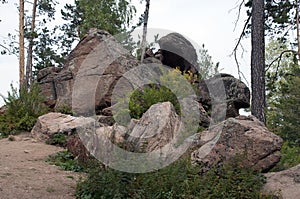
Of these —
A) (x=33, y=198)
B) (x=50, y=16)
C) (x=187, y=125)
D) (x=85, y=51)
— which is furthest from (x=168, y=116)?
(x=50, y=16)

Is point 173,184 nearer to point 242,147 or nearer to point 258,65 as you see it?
point 242,147

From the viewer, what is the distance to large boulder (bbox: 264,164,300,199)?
4.65 m

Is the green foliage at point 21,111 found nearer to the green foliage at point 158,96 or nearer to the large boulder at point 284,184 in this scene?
the green foliage at point 158,96

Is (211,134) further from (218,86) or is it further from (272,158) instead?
(218,86)

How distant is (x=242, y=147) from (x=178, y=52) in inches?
397

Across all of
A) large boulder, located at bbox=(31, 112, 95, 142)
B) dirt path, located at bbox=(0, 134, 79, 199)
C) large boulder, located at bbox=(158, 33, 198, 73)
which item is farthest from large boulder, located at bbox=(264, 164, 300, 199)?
large boulder, located at bbox=(158, 33, 198, 73)

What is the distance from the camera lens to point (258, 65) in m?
9.15

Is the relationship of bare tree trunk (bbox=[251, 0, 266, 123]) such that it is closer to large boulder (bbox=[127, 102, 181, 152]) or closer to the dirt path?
large boulder (bbox=[127, 102, 181, 152])

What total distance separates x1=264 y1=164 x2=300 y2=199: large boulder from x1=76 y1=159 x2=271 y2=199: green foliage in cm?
14

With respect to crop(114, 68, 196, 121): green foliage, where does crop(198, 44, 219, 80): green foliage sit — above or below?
above

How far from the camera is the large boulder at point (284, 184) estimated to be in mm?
4652

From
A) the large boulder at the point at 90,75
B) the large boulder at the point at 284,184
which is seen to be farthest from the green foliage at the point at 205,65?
the large boulder at the point at 284,184

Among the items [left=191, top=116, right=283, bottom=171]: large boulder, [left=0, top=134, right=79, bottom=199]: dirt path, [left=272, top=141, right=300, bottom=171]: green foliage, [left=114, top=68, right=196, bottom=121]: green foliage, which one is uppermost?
[left=114, top=68, right=196, bottom=121]: green foliage

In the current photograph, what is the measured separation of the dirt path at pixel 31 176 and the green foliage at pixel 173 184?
18.4 inches
